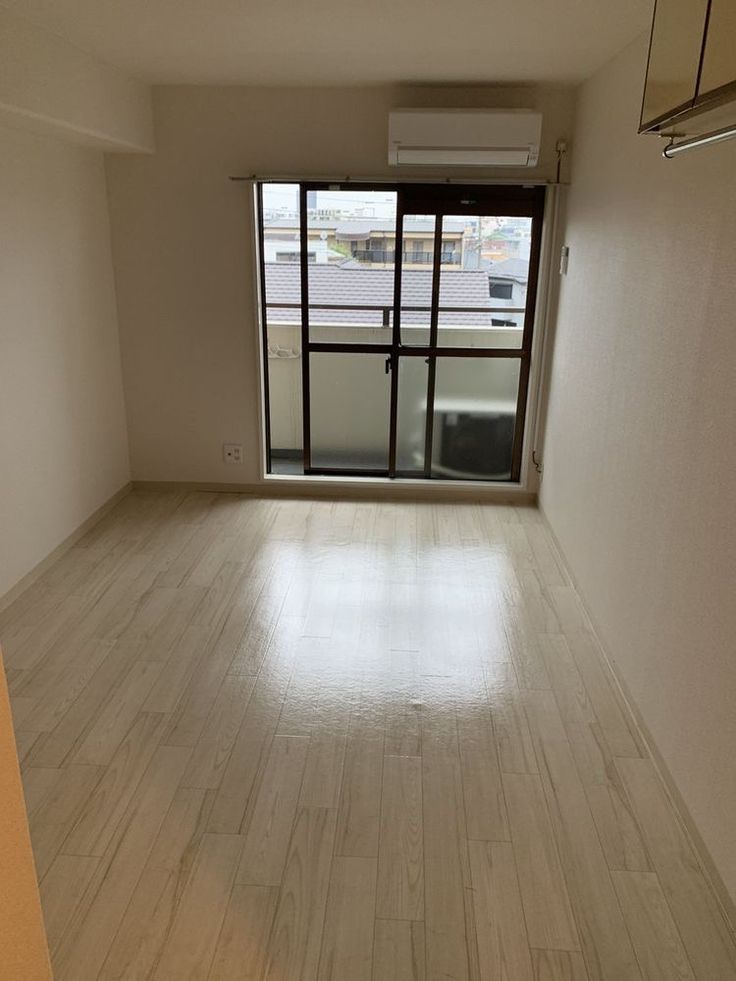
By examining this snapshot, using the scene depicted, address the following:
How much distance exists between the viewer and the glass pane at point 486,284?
4.45 meters

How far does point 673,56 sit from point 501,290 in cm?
281

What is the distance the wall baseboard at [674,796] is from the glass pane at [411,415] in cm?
193

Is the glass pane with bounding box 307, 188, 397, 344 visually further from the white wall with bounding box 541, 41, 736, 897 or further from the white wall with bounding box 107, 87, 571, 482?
the white wall with bounding box 541, 41, 736, 897

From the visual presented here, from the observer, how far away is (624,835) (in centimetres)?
214

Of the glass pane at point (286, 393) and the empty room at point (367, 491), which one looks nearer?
the empty room at point (367, 491)

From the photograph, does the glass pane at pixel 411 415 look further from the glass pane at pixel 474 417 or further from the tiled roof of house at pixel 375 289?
the tiled roof of house at pixel 375 289

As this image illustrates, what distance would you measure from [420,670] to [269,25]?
2.61 metres

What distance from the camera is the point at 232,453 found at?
4.91 meters

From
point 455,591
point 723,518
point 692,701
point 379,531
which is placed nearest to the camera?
point 723,518

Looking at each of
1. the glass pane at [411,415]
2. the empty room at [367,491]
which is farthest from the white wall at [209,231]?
the glass pane at [411,415]

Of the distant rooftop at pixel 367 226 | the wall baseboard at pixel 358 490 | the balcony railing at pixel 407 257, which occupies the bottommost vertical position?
the wall baseboard at pixel 358 490

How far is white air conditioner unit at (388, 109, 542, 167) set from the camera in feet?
12.6

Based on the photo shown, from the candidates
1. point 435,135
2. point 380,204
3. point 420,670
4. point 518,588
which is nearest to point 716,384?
point 420,670

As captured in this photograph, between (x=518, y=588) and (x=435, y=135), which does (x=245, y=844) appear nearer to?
(x=518, y=588)
